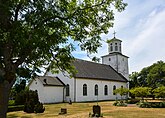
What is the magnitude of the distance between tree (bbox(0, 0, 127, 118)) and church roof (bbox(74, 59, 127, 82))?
2909cm

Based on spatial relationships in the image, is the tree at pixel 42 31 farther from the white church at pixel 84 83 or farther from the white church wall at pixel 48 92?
the white church wall at pixel 48 92

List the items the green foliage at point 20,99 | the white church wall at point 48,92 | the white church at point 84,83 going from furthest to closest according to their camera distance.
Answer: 1. the white church at point 84,83
2. the white church wall at point 48,92
3. the green foliage at point 20,99

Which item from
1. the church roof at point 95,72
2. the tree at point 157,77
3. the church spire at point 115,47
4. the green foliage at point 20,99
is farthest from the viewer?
the tree at point 157,77

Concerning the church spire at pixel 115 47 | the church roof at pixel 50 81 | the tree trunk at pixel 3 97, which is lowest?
the tree trunk at pixel 3 97

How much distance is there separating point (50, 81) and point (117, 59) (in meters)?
22.7

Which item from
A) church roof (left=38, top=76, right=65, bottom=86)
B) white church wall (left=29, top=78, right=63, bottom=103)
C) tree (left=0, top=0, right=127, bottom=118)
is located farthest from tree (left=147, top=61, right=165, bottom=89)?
tree (left=0, top=0, right=127, bottom=118)

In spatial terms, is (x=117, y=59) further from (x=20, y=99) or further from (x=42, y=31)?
(x=42, y=31)

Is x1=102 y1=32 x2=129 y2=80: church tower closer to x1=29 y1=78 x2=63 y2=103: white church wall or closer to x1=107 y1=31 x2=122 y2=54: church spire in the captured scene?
x1=107 y1=31 x2=122 y2=54: church spire

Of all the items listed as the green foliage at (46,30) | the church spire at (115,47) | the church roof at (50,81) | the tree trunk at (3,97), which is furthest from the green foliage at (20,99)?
the church spire at (115,47)

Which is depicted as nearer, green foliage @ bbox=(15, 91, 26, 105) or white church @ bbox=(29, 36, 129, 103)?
green foliage @ bbox=(15, 91, 26, 105)

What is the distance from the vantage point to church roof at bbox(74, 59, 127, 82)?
1753 inches

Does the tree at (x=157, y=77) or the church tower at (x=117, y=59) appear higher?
the church tower at (x=117, y=59)

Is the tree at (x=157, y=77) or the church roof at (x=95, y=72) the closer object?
the church roof at (x=95, y=72)

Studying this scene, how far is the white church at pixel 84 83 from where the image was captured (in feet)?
131
